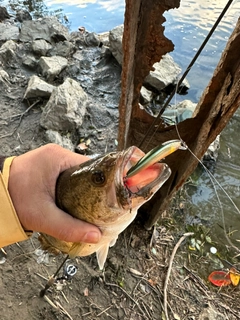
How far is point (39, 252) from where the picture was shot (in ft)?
9.57

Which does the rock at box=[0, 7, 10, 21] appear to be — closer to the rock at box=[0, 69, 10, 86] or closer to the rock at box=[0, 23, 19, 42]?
the rock at box=[0, 23, 19, 42]

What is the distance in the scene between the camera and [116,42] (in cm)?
545

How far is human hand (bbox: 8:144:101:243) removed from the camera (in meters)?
1.62

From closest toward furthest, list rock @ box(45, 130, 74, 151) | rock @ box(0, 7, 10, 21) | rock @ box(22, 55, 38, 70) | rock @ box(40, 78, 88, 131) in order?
rock @ box(45, 130, 74, 151) → rock @ box(40, 78, 88, 131) → rock @ box(22, 55, 38, 70) → rock @ box(0, 7, 10, 21)

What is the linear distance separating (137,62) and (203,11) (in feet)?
19.6

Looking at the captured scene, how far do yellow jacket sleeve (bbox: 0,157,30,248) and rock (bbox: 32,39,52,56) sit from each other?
437cm

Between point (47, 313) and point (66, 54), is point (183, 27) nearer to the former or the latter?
point (66, 54)

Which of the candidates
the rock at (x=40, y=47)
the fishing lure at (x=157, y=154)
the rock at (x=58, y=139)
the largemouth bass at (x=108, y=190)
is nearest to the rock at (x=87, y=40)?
Answer: the rock at (x=40, y=47)

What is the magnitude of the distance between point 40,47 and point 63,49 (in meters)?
0.40

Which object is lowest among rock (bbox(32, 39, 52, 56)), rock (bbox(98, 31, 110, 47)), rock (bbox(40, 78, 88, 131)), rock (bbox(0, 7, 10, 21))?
rock (bbox(40, 78, 88, 131))

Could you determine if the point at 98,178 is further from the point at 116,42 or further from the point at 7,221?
the point at 116,42

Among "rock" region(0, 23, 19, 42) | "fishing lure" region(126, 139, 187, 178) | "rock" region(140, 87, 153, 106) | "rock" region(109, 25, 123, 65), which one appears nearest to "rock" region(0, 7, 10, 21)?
"rock" region(0, 23, 19, 42)

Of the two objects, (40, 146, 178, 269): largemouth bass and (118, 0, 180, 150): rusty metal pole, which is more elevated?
(118, 0, 180, 150): rusty metal pole

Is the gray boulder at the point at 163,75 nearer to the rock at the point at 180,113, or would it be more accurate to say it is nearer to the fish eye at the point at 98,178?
the rock at the point at 180,113
